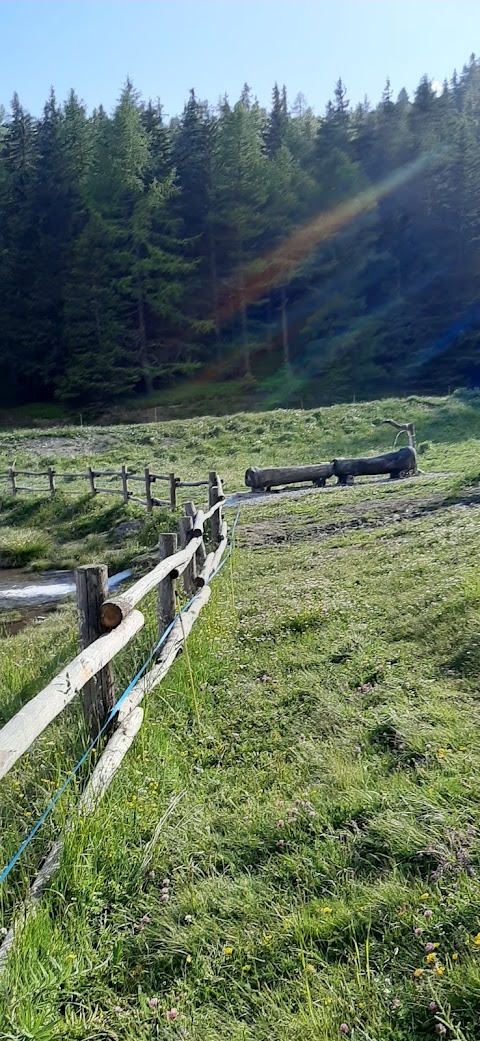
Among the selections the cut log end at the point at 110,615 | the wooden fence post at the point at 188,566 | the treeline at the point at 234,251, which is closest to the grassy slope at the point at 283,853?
the cut log end at the point at 110,615

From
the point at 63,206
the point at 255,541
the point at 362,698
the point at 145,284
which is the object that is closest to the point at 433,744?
the point at 362,698

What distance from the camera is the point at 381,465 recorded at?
1944 centimetres

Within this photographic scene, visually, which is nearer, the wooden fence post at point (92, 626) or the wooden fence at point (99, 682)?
the wooden fence at point (99, 682)

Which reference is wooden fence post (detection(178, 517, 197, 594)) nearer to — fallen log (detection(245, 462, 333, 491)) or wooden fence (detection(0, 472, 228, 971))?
wooden fence (detection(0, 472, 228, 971))

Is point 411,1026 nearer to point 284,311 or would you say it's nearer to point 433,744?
point 433,744

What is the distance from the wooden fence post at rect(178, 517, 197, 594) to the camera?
779cm

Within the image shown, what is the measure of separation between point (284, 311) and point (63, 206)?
18.2 meters

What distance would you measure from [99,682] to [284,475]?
15.9m

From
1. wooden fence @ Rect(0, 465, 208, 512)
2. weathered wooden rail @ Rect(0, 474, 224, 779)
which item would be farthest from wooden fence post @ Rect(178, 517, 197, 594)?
wooden fence @ Rect(0, 465, 208, 512)

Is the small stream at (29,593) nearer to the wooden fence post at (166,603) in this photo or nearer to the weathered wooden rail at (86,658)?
the wooden fence post at (166,603)

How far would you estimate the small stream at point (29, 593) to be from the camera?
Answer: 1218 cm

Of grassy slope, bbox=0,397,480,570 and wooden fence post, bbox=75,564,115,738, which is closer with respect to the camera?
wooden fence post, bbox=75,564,115,738

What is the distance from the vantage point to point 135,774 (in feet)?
13.0

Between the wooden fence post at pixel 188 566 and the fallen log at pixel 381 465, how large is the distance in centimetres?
1197
